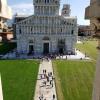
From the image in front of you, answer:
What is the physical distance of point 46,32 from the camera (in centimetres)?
5584

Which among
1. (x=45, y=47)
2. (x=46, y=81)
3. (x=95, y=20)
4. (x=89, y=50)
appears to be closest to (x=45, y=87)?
(x=46, y=81)

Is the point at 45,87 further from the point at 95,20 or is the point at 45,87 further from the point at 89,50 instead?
the point at 89,50

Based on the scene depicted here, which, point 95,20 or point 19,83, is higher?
point 95,20

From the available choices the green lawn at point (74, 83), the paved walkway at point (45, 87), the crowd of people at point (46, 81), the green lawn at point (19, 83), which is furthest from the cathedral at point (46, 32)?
the crowd of people at point (46, 81)

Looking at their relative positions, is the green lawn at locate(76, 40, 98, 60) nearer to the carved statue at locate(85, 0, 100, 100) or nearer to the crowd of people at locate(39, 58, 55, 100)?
the crowd of people at locate(39, 58, 55, 100)

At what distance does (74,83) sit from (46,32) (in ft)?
96.7

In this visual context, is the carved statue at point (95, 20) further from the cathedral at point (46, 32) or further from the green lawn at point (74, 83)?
the cathedral at point (46, 32)

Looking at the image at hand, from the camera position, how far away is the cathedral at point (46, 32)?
2175 inches

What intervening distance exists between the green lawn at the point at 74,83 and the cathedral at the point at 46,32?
740 inches

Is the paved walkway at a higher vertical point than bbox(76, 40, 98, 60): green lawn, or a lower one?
lower

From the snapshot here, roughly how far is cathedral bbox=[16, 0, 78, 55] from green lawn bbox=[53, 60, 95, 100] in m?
18.8

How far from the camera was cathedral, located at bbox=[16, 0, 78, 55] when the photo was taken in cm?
5525

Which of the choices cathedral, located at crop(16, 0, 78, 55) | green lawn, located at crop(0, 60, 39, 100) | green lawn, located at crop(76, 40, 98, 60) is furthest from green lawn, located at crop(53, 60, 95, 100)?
cathedral, located at crop(16, 0, 78, 55)

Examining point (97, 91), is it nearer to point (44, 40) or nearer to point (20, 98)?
point (20, 98)
